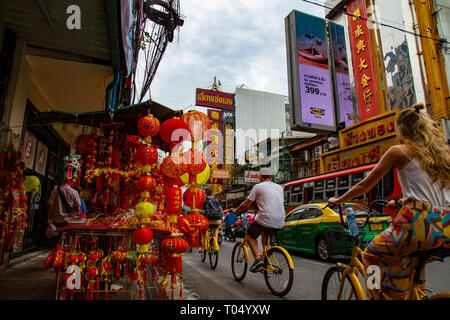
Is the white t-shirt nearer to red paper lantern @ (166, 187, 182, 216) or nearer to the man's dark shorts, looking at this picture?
the man's dark shorts

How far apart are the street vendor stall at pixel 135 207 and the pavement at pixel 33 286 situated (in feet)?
0.79

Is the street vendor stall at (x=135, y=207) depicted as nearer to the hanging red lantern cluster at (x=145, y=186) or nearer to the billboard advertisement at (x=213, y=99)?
the hanging red lantern cluster at (x=145, y=186)

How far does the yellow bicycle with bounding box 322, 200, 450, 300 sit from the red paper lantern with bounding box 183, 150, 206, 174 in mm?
2215

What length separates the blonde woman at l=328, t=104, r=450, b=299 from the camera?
5.97ft

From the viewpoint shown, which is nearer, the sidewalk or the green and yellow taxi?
the sidewalk

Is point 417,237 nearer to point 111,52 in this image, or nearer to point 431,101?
point 111,52

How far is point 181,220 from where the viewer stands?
13.1 feet

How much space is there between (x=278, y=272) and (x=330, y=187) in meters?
8.53

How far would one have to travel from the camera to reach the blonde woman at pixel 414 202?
5.97 ft

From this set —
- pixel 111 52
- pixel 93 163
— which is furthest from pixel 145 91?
pixel 93 163

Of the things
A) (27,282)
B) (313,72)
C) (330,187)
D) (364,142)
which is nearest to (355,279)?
(27,282)

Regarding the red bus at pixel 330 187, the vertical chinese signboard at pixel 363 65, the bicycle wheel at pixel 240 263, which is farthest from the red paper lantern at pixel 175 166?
the vertical chinese signboard at pixel 363 65

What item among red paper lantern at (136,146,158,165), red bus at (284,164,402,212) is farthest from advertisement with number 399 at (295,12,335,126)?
red paper lantern at (136,146,158,165)

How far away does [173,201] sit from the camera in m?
4.23
